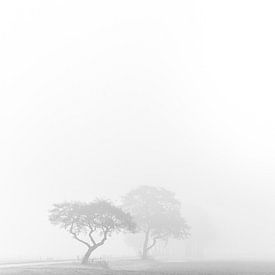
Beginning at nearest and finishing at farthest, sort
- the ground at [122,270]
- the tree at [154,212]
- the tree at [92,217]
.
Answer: the ground at [122,270] < the tree at [92,217] < the tree at [154,212]

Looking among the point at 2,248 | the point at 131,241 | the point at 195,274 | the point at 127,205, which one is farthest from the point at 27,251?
the point at 195,274

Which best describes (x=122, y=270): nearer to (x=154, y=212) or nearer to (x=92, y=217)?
(x=92, y=217)

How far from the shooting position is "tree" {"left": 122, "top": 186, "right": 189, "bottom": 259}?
112 metres

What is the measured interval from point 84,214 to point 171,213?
39407 millimetres

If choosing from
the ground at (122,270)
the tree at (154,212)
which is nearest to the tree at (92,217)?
the ground at (122,270)

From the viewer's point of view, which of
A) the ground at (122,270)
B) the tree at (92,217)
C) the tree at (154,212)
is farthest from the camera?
the tree at (154,212)

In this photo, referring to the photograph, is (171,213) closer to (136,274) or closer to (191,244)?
(191,244)

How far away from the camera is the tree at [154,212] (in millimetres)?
112125

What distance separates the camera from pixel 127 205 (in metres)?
116

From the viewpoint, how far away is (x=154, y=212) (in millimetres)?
113750

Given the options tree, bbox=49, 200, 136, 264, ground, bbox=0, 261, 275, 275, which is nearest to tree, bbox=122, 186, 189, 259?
tree, bbox=49, 200, 136, 264

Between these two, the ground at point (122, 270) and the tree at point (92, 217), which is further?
the tree at point (92, 217)

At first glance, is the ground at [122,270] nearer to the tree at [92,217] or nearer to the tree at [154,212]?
the tree at [92,217]

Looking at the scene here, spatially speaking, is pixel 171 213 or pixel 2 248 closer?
pixel 171 213
